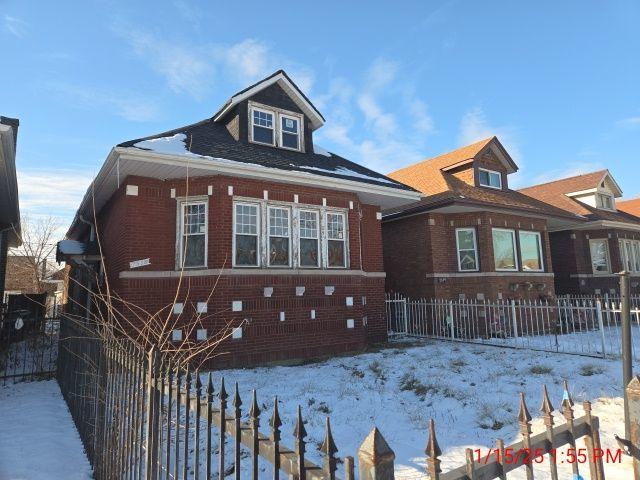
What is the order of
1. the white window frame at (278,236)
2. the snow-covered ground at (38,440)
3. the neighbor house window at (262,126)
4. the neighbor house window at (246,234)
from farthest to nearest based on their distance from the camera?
1. the neighbor house window at (262,126)
2. the white window frame at (278,236)
3. the neighbor house window at (246,234)
4. the snow-covered ground at (38,440)

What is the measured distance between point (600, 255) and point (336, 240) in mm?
17057

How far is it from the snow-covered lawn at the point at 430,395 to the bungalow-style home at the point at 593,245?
13452 mm

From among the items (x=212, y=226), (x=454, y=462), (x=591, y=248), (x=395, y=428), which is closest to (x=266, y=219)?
(x=212, y=226)

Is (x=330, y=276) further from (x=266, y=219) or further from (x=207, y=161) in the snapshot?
(x=207, y=161)

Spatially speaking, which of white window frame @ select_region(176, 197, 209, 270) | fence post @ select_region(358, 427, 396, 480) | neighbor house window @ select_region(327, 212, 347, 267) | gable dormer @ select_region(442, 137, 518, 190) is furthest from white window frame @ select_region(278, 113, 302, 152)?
fence post @ select_region(358, 427, 396, 480)

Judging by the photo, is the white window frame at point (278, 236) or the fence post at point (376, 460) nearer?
the fence post at point (376, 460)

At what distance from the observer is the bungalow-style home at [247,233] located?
32.1ft

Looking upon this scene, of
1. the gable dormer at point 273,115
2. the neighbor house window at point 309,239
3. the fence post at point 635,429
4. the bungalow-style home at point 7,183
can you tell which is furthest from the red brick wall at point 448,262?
the fence post at point 635,429

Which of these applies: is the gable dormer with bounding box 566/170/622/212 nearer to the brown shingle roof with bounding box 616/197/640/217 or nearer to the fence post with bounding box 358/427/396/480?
the brown shingle roof with bounding box 616/197/640/217

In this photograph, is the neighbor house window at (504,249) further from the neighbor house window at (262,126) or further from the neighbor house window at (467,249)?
→ the neighbor house window at (262,126)

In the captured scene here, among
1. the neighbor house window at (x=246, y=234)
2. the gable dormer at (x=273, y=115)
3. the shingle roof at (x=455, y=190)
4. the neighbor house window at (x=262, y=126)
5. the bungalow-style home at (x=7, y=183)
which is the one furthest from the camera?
the shingle roof at (x=455, y=190)

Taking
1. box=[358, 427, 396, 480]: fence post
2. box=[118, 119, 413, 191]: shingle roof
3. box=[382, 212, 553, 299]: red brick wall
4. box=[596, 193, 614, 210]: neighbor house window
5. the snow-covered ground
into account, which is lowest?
the snow-covered ground

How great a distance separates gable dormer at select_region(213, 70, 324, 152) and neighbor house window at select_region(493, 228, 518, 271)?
831 cm

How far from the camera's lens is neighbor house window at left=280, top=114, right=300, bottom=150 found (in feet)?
42.9
